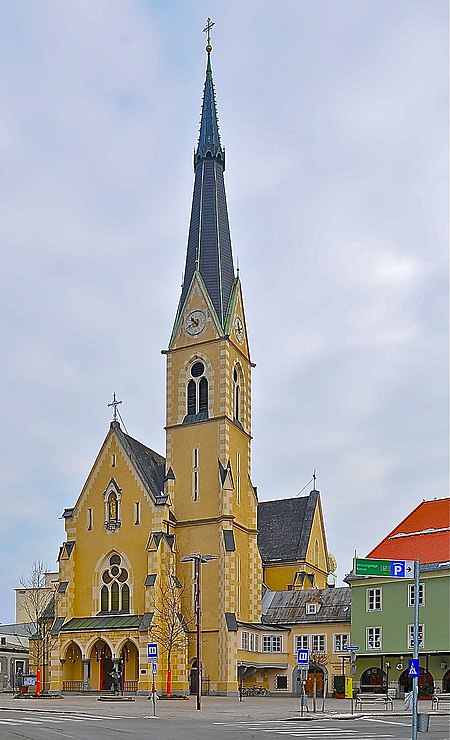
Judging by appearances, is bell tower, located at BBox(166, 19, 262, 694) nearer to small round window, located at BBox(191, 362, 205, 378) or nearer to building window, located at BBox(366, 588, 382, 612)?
small round window, located at BBox(191, 362, 205, 378)

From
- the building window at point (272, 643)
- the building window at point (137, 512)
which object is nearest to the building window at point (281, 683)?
the building window at point (272, 643)

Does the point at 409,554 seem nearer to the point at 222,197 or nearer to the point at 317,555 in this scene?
the point at 317,555

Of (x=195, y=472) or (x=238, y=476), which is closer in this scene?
(x=195, y=472)

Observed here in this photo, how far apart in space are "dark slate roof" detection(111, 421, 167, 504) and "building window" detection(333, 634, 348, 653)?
14.2 meters

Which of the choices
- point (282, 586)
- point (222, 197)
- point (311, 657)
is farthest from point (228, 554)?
point (222, 197)

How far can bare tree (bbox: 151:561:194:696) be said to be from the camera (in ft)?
201

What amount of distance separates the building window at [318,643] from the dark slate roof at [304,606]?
3.32 ft

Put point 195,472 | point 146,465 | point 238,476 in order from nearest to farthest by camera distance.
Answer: point 195,472
point 238,476
point 146,465

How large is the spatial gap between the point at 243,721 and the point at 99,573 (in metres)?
33.2

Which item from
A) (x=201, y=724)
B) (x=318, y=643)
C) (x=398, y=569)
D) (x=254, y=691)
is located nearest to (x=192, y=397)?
(x=318, y=643)

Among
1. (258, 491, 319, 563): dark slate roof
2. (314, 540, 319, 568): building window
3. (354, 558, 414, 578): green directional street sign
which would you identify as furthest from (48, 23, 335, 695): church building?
(354, 558, 414, 578): green directional street sign

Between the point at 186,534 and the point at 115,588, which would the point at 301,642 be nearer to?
the point at 186,534

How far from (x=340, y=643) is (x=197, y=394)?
19.3 m

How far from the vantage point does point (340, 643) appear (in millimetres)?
63500
